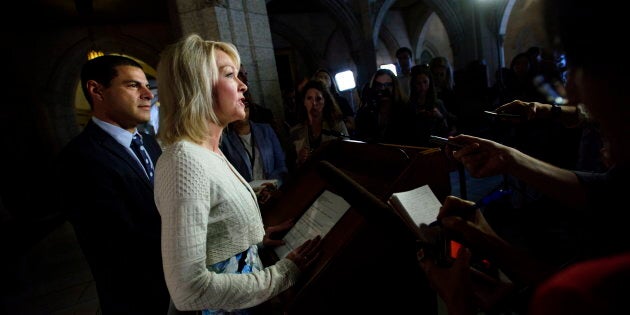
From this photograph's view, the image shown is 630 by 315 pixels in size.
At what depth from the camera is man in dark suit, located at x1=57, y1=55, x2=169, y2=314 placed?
159 centimetres

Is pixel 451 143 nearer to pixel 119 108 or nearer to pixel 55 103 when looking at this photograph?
pixel 119 108

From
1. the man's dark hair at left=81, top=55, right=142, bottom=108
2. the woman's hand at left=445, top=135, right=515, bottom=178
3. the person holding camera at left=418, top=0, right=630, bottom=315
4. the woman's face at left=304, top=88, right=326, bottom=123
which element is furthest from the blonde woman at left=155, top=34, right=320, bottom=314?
the woman's face at left=304, top=88, right=326, bottom=123

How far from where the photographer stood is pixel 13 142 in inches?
268

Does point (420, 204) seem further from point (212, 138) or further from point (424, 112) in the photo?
point (424, 112)

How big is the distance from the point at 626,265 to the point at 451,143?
723 mm

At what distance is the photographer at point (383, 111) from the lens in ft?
10.3

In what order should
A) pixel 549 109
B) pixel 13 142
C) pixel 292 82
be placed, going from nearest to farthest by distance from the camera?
pixel 549 109 < pixel 13 142 < pixel 292 82

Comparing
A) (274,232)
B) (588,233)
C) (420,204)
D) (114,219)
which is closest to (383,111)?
(274,232)

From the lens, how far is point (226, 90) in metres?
1.28

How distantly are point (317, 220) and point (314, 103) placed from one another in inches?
86.7

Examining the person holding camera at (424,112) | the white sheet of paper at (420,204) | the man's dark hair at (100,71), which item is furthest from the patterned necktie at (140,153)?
the person holding camera at (424,112)

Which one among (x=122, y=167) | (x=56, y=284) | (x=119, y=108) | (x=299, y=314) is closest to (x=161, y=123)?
(x=122, y=167)

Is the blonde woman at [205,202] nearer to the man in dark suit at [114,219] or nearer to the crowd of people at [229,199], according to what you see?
the crowd of people at [229,199]

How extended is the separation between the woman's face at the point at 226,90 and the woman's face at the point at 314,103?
6.50ft
